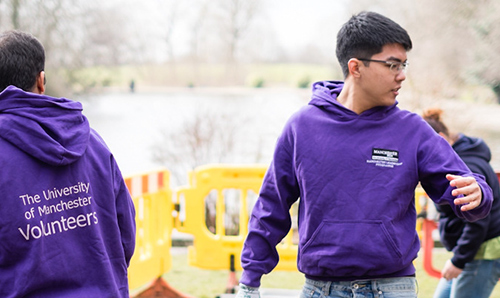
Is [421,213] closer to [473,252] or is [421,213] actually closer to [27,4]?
[473,252]

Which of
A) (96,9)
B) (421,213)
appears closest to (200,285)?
(421,213)

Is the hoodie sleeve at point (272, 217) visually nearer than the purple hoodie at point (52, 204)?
No

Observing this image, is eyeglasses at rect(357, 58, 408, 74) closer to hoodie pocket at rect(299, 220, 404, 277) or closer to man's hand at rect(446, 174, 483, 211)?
man's hand at rect(446, 174, 483, 211)

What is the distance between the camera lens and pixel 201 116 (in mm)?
8359

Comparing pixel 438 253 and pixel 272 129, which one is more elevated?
pixel 272 129

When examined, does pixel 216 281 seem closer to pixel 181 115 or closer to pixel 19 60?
pixel 181 115

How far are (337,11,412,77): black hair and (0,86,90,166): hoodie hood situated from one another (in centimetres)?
118

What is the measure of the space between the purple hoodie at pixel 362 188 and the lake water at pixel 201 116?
5.20 m

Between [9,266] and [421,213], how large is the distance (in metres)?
4.50

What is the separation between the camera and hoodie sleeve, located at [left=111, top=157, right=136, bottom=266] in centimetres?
249

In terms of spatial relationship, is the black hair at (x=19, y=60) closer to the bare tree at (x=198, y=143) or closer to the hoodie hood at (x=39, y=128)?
the hoodie hood at (x=39, y=128)

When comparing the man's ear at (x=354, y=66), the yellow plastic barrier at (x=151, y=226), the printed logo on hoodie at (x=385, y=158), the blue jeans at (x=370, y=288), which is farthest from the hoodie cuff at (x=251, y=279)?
the yellow plastic barrier at (x=151, y=226)

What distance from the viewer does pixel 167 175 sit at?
20.0ft

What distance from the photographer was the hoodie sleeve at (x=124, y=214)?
249 centimetres
